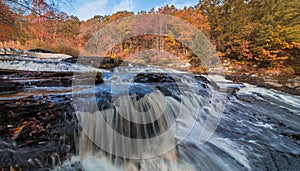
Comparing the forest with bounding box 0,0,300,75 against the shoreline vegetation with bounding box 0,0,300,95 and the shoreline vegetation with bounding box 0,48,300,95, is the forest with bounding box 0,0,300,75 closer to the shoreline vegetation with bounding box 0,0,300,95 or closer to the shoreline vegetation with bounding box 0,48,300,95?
the shoreline vegetation with bounding box 0,0,300,95

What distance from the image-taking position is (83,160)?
192 centimetres

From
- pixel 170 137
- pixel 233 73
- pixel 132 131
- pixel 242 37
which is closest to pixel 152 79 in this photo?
pixel 170 137

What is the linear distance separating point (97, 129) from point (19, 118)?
0.96 m

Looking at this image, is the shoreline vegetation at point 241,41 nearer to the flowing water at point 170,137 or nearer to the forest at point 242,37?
the forest at point 242,37

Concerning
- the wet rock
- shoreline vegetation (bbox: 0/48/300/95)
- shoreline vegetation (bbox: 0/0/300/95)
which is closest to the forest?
shoreline vegetation (bbox: 0/0/300/95)

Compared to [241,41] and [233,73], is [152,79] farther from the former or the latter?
[241,41]

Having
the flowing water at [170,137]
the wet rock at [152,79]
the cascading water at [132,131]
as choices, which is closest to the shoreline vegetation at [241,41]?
the wet rock at [152,79]

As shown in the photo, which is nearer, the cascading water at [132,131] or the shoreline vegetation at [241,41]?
the cascading water at [132,131]

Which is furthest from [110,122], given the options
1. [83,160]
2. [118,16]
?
[118,16]

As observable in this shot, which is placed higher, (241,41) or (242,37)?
(242,37)

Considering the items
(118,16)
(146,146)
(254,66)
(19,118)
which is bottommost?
(146,146)

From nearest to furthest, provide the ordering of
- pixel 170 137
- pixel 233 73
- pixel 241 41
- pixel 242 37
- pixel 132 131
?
pixel 132 131, pixel 170 137, pixel 233 73, pixel 241 41, pixel 242 37

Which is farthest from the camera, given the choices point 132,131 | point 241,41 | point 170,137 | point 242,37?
point 242,37

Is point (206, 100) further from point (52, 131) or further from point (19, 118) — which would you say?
point (19, 118)
